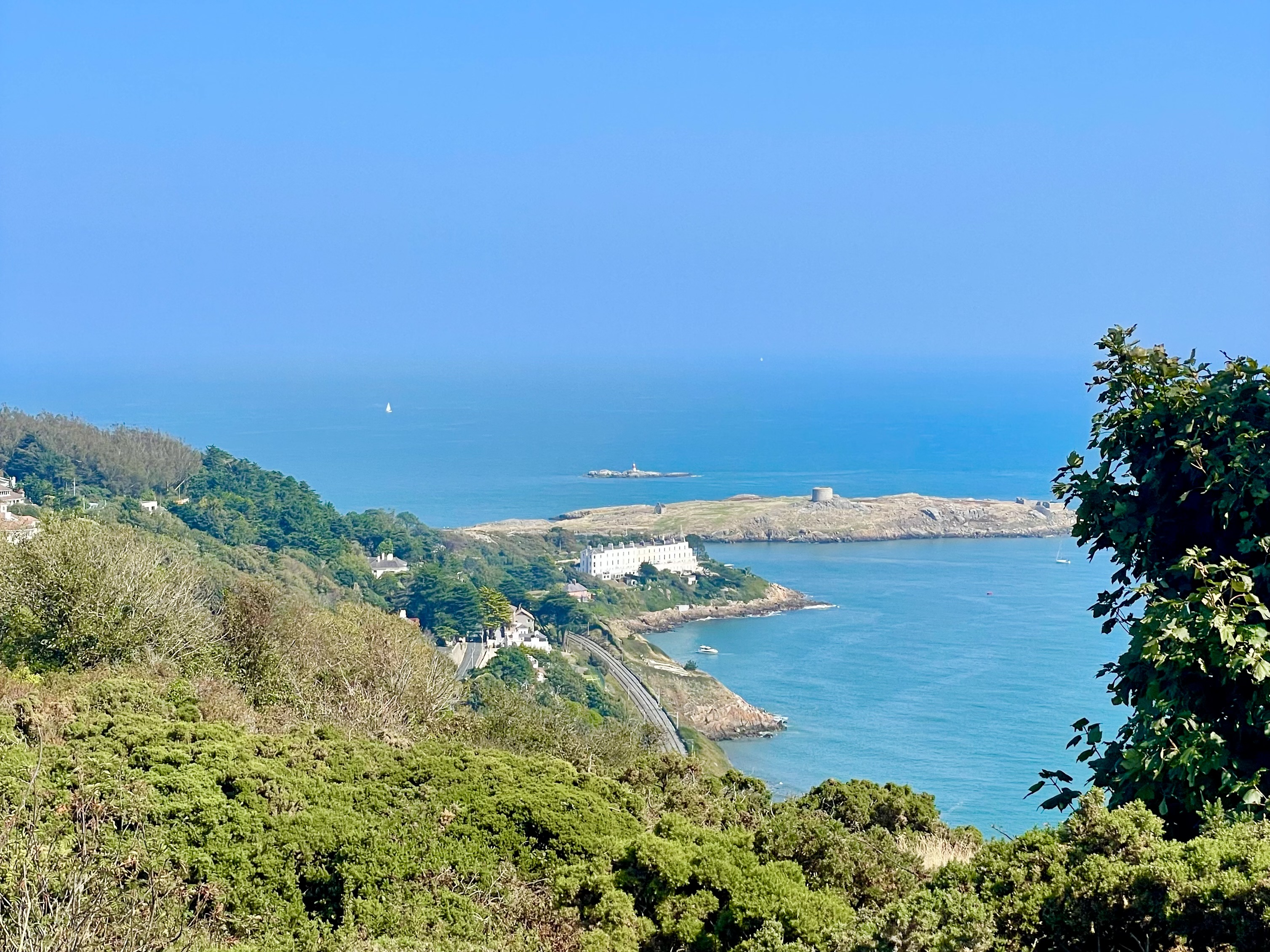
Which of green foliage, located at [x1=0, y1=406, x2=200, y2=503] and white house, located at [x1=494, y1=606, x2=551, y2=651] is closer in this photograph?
white house, located at [x1=494, y1=606, x2=551, y2=651]

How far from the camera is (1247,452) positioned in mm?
4477

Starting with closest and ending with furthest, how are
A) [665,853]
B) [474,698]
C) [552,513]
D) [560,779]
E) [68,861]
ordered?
[68,861]
[665,853]
[560,779]
[474,698]
[552,513]

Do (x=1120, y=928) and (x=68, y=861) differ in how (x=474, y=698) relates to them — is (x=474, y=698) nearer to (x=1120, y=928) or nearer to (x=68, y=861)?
(x=68, y=861)

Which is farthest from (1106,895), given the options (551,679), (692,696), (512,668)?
(692,696)

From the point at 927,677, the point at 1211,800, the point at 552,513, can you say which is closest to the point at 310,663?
the point at 1211,800

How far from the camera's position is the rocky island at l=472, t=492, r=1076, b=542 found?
51312 mm

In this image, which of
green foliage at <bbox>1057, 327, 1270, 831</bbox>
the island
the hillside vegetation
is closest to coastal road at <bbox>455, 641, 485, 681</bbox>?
the hillside vegetation

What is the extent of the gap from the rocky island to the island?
40.8 ft

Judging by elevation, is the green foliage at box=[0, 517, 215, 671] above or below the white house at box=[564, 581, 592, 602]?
above

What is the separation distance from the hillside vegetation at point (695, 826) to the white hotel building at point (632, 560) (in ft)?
114

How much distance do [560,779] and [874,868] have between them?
1883 millimetres

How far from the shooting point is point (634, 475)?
6894cm

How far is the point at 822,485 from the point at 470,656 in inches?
1504

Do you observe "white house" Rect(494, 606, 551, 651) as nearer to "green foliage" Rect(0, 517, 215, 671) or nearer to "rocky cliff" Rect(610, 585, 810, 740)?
→ "rocky cliff" Rect(610, 585, 810, 740)
